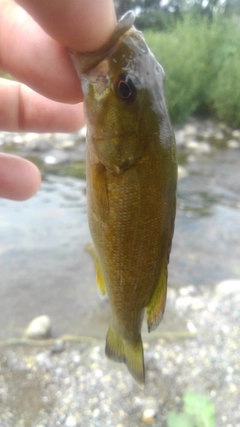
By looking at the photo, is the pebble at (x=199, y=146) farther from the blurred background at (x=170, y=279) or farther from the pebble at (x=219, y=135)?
the pebble at (x=219, y=135)

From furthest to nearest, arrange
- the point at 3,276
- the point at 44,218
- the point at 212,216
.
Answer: the point at 212,216 < the point at 44,218 < the point at 3,276

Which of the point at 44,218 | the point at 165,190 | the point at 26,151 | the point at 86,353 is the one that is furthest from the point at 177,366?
the point at 26,151

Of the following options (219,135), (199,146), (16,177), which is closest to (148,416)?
(16,177)

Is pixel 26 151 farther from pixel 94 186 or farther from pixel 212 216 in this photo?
pixel 94 186

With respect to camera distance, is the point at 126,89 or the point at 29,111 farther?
the point at 29,111

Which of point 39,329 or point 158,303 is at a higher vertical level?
point 158,303

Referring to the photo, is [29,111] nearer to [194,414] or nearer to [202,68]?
[194,414]
